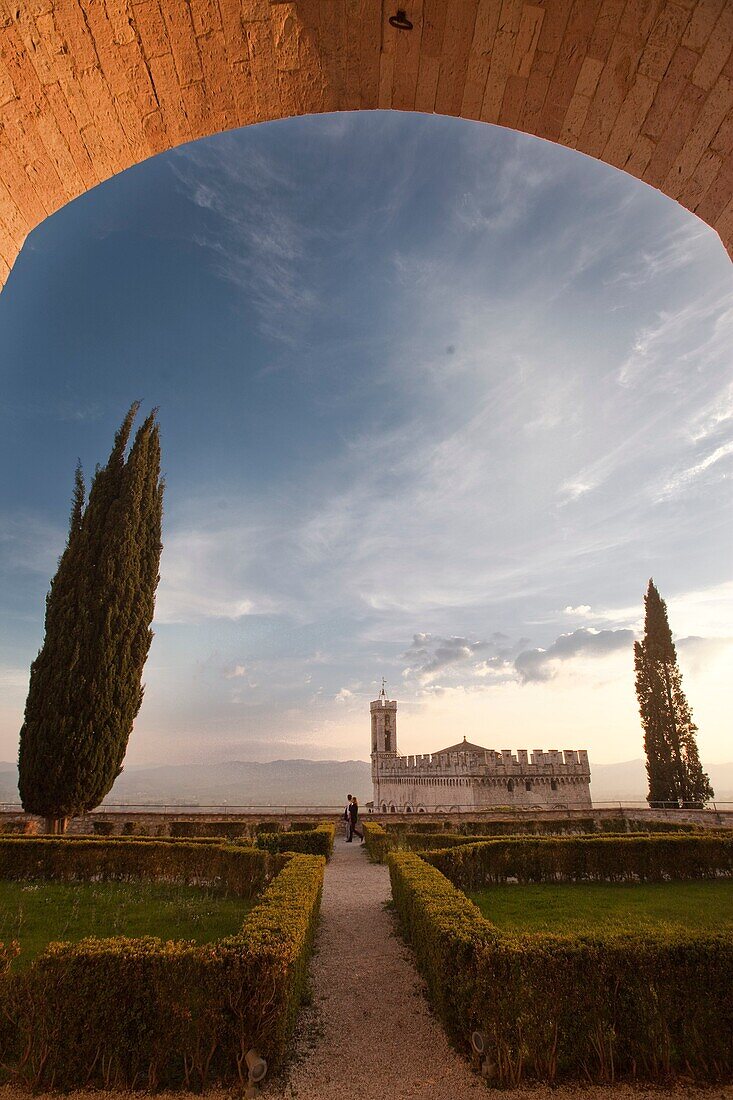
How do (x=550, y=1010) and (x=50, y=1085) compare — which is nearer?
(x=50, y=1085)

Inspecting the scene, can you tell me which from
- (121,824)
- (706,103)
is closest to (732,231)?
(706,103)

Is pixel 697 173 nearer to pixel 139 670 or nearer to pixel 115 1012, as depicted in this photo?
pixel 115 1012

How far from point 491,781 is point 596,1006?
3286cm

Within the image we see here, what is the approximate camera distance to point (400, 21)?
9.55 ft

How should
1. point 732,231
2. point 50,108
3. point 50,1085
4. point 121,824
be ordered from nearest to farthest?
point 50,108 < point 732,231 < point 50,1085 < point 121,824

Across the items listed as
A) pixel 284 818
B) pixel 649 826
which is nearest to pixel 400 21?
pixel 284 818

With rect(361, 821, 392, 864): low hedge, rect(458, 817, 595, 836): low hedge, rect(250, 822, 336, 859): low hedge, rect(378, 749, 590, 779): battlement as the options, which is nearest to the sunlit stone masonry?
rect(378, 749, 590, 779): battlement

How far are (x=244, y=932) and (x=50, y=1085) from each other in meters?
1.64

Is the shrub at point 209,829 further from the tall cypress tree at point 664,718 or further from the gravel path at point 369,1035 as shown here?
the tall cypress tree at point 664,718

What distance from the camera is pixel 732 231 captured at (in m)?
2.93

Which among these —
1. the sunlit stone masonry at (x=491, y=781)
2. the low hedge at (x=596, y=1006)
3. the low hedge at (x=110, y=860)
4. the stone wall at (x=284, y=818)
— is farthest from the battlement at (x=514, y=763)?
the low hedge at (x=596, y=1006)

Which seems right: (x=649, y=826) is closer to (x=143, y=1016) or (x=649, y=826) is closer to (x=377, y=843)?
(x=377, y=843)

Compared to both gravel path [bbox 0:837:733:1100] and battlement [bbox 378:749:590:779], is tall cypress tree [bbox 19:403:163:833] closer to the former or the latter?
gravel path [bbox 0:837:733:1100]

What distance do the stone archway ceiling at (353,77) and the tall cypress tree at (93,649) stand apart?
55.0 ft
